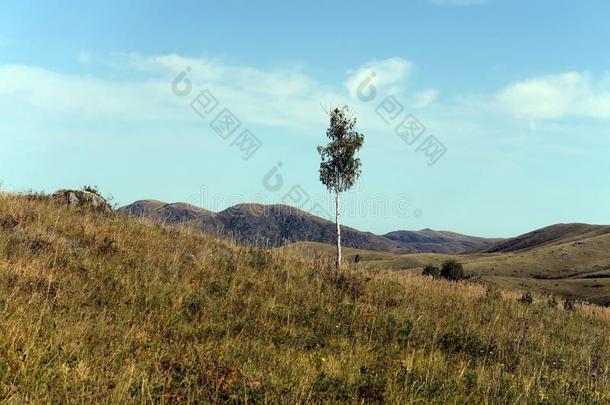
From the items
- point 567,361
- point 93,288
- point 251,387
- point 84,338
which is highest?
point 93,288

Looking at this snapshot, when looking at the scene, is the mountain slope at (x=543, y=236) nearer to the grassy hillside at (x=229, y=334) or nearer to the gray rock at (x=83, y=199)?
the gray rock at (x=83, y=199)

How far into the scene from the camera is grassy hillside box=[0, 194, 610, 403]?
13.9ft

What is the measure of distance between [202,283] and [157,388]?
14.6 feet

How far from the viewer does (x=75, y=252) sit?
27.9ft

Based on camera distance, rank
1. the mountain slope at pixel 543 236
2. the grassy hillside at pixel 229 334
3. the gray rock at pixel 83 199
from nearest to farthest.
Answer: the grassy hillside at pixel 229 334, the gray rock at pixel 83 199, the mountain slope at pixel 543 236

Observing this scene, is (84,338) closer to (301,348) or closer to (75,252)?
(301,348)

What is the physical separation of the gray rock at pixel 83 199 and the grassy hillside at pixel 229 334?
2482 millimetres

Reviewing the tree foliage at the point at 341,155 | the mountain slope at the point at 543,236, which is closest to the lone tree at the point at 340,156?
the tree foliage at the point at 341,155

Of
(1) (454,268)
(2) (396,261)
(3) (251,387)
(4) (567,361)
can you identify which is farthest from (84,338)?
(2) (396,261)

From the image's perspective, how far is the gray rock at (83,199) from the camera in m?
14.5

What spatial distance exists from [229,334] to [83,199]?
11152 millimetres

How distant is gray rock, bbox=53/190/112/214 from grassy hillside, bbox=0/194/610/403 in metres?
2.48

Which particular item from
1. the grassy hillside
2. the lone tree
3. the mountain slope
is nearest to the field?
the lone tree

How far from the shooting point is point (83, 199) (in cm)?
1509
